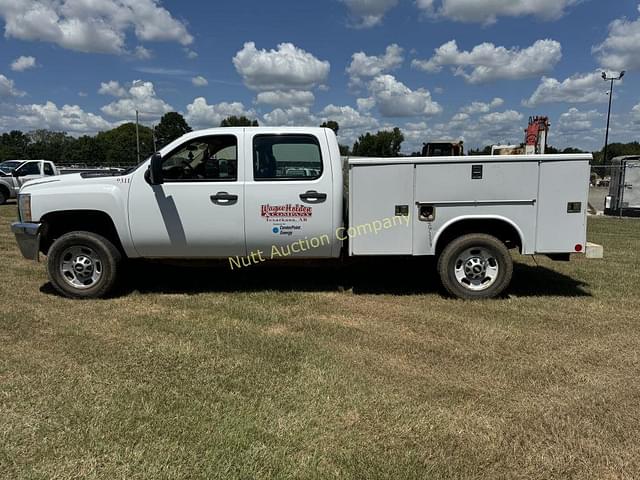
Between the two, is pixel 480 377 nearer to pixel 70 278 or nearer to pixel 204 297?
pixel 204 297

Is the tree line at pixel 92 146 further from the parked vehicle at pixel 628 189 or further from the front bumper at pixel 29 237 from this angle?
the front bumper at pixel 29 237

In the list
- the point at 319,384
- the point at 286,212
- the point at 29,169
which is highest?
the point at 29,169

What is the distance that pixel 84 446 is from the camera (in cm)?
289

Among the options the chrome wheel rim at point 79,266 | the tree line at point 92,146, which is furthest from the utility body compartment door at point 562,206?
the tree line at point 92,146

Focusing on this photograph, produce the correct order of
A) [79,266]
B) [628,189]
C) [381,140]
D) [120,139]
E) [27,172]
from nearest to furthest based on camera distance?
[79,266] → [628,189] → [27,172] → [381,140] → [120,139]

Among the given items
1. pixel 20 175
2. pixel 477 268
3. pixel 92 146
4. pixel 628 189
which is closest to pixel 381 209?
pixel 477 268

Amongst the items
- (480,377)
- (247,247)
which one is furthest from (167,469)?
(247,247)

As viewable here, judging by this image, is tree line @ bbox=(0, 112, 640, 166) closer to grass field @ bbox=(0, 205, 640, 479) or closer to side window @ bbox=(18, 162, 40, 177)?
side window @ bbox=(18, 162, 40, 177)

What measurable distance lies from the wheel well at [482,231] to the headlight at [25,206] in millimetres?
4757

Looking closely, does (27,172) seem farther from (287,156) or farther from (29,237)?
(287,156)

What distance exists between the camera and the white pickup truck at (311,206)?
18.0 feet

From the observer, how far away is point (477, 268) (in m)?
5.77

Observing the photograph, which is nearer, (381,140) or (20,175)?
(20,175)

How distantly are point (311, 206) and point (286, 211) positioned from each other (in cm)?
29
